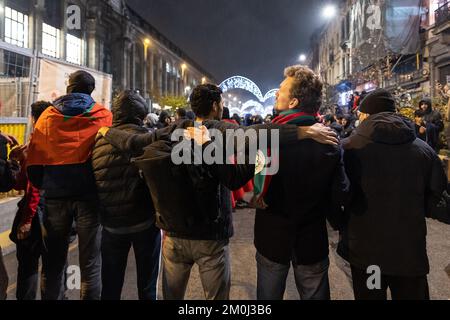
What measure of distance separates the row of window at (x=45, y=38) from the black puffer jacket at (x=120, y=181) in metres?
20.2

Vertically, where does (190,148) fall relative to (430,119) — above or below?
below

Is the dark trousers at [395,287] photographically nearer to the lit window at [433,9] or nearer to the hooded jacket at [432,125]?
the hooded jacket at [432,125]

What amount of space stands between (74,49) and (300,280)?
29.0 m

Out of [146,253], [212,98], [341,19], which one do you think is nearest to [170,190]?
[212,98]

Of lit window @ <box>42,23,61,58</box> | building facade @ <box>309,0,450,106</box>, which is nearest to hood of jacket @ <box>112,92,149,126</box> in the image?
building facade @ <box>309,0,450,106</box>

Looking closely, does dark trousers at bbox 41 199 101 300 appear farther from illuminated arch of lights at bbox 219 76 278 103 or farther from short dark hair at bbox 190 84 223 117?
illuminated arch of lights at bbox 219 76 278 103

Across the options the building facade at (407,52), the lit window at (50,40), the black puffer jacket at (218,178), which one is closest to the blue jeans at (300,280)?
the black puffer jacket at (218,178)

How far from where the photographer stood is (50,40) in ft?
76.1

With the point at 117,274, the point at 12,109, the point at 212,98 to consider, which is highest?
the point at 12,109

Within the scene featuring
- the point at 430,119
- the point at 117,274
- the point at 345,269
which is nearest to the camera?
the point at 117,274

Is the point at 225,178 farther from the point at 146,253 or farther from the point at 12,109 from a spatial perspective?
the point at 12,109

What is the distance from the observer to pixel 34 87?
188 inches

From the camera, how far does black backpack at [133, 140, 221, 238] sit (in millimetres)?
1985
